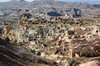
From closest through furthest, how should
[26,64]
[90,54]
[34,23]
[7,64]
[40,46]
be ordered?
[7,64]
[26,64]
[90,54]
[40,46]
[34,23]

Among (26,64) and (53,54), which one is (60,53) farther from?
(26,64)

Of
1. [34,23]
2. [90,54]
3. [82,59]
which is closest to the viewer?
[82,59]

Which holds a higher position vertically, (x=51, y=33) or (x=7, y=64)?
(x=7, y=64)

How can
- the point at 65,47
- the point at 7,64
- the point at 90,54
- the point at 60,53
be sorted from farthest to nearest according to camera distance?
the point at 65,47
the point at 60,53
the point at 90,54
the point at 7,64

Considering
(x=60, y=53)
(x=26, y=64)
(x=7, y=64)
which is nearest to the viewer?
(x=7, y=64)

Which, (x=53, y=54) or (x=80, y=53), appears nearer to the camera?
(x=80, y=53)

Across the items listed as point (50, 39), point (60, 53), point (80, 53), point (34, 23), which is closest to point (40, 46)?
point (50, 39)

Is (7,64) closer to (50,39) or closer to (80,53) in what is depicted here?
(80,53)

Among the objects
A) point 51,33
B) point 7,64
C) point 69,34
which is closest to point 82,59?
point 7,64

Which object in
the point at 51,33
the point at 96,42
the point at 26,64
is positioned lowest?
the point at 51,33
